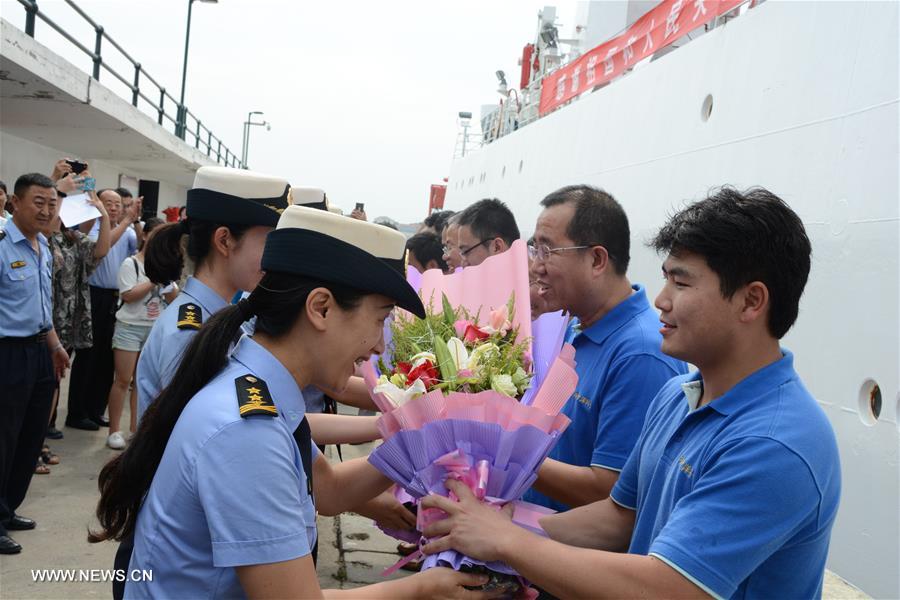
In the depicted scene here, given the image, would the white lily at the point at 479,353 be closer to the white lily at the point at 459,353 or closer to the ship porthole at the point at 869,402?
the white lily at the point at 459,353

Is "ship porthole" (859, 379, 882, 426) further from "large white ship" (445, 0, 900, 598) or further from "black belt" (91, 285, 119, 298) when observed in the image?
"black belt" (91, 285, 119, 298)

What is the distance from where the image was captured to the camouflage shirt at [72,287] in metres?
6.34

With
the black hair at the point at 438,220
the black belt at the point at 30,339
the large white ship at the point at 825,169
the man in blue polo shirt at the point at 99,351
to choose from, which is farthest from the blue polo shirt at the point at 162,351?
the man in blue polo shirt at the point at 99,351

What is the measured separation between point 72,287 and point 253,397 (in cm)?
571

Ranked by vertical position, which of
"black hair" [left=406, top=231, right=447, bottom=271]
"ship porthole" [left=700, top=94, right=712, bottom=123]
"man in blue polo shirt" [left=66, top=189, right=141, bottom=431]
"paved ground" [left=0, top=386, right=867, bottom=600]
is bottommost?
"paved ground" [left=0, top=386, right=867, bottom=600]

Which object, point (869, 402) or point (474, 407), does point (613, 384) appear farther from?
point (869, 402)

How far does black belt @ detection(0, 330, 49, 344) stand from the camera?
4.52m

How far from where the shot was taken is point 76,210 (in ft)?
19.5

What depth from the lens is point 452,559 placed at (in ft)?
6.63

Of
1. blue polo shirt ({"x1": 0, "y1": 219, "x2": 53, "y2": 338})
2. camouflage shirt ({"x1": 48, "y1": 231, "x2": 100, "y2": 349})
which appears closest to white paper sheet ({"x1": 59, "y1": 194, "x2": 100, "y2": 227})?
camouflage shirt ({"x1": 48, "y1": 231, "x2": 100, "y2": 349})

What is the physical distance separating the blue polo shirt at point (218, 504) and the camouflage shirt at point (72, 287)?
212 inches

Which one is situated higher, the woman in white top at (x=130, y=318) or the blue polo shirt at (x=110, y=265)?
the blue polo shirt at (x=110, y=265)

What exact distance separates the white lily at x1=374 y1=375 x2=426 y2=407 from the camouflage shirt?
5.04m

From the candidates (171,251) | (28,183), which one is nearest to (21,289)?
(28,183)
